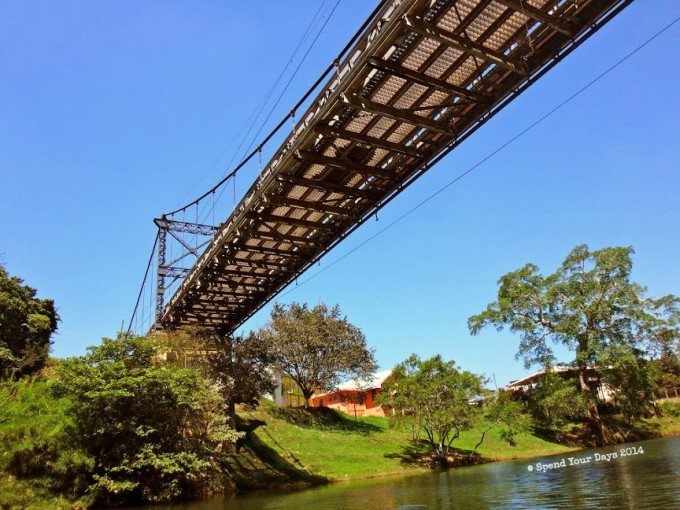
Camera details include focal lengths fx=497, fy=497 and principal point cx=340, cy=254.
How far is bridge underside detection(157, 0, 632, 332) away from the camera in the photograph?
31.2 feet

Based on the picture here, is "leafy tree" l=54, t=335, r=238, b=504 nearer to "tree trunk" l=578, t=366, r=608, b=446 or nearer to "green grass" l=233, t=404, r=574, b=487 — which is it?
"green grass" l=233, t=404, r=574, b=487

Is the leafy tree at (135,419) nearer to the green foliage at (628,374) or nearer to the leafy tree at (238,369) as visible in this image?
the leafy tree at (238,369)

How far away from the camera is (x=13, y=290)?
26500mm

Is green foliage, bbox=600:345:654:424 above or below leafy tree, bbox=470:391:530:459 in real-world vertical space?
above

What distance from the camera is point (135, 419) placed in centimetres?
2019

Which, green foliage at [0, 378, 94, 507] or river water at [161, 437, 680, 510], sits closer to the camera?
river water at [161, 437, 680, 510]

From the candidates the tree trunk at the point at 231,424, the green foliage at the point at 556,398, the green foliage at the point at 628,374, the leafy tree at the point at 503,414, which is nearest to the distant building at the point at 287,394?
the tree trunk at the point at 231,424

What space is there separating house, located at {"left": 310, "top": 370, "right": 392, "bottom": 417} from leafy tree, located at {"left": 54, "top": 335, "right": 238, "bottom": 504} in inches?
874

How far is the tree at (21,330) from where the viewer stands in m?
24.2

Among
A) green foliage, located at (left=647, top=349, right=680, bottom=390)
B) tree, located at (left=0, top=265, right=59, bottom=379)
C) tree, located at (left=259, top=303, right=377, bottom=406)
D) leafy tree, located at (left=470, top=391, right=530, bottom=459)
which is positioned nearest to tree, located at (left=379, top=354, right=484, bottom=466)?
leafy tree, located at (left=470, top=391, right=530, bottom=459)

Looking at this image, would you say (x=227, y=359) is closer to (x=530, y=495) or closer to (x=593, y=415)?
(x=530, y=495)

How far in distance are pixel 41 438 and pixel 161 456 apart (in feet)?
14.4

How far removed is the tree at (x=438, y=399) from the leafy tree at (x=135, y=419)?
46.6 feet

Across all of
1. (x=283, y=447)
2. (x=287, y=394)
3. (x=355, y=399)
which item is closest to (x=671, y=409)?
(x=355, y=399)
